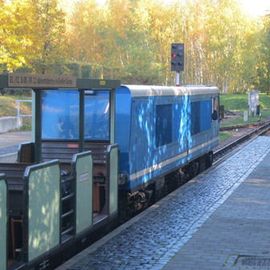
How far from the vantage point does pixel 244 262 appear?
→ 26.2 ft

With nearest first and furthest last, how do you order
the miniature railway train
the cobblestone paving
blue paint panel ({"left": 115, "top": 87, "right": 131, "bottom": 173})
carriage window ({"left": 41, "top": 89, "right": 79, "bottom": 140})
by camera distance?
1. the miniature railway train
2. the cobblestone paving
3. blue paint panel ({"left": 115, "top": 87, "right": 131, "bottom": 173})
4. carriage window ({"left": 41, "top": 89, "right": 79, "bottom": 140})

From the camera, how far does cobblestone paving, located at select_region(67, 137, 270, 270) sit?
26.6 ft

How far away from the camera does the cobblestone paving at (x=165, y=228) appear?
8.09 meters

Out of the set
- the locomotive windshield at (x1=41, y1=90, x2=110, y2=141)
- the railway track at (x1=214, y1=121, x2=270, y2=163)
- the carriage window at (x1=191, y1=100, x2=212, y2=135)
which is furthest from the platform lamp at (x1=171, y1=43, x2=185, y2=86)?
the locomotive windshield at (x1=41, y1=90, x2=110, y2=141)

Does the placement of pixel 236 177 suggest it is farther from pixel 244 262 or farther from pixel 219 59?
pixel 219 59

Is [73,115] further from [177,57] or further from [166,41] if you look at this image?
[166,41]

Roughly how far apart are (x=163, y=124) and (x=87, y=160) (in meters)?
4.70

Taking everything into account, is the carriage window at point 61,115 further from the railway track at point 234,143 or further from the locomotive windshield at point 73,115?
the railway track at point 234,143

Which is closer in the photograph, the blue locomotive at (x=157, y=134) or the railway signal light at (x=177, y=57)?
the blue locomotive at (x=157, y=134)

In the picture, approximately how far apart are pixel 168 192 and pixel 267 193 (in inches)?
88.8

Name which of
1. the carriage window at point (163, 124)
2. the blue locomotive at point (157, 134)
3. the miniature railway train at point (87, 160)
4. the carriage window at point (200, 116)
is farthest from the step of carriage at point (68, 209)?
the carriage window at point (200, 116)

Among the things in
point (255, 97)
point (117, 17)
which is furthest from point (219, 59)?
point (255, 97)

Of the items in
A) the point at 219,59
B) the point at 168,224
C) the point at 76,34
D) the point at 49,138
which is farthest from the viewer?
the point at 76,34

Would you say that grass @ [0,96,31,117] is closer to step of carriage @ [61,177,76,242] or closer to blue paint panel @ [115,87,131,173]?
blue paint panel @ [115,87,131,173]
